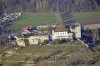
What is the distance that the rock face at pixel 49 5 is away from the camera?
2627 centimetres

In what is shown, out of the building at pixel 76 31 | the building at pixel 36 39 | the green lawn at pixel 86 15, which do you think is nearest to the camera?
the building at pixel 36 39

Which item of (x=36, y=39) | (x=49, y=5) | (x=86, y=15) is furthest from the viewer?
(x=49, y=5)

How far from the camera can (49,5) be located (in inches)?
1062

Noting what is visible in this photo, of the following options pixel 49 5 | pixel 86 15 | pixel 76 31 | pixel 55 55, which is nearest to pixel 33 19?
pixel 86 15

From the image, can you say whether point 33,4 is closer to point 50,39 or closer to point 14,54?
point 50,39

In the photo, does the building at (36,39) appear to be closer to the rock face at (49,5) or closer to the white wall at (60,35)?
the white wall at (60,35)

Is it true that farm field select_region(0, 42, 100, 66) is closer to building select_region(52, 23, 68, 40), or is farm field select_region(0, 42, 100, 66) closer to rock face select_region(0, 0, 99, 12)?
building select_region(52, 23, 68, 40)

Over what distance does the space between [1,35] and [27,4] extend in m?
7.14

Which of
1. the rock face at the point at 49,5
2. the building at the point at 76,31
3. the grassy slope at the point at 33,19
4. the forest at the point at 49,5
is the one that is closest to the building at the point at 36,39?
the building at the point at 76,31

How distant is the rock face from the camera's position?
26.3 meters

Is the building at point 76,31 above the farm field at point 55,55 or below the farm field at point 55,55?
above

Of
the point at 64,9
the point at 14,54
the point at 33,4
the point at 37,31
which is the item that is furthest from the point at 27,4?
the point at 14,54

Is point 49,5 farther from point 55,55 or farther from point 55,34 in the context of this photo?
point 55,55

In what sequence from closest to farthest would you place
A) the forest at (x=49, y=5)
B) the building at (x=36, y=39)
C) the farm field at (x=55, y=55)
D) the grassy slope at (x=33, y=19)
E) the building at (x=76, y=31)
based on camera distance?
1. the farm field at (x=55, y=55)
2. the building at (x=36, y=39)
3. the building at (x=76, y=31)
4. the grassy slope at (x=33, y=19)
5. the forest at (x=49, y=5)
